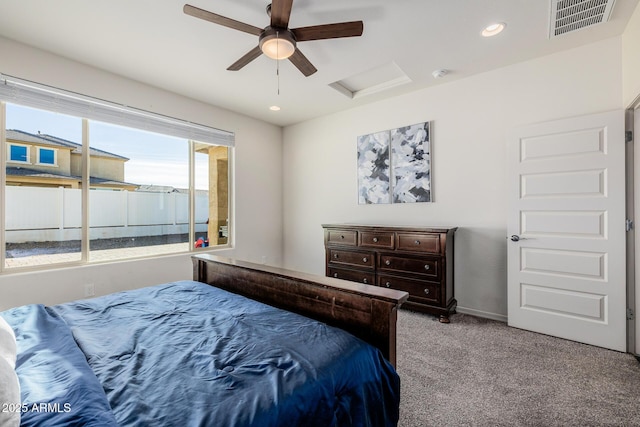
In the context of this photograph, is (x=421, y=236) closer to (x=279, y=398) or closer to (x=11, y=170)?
(x=279, y=398)

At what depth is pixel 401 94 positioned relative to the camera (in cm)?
369

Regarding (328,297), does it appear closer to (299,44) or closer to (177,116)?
(299,44)

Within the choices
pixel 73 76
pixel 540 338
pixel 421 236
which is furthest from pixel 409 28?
pixel 73 76

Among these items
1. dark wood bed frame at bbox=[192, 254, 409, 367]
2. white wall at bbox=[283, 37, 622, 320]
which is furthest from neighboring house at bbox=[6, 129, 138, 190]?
white wall at bbox=[283, 37, 622, 320]

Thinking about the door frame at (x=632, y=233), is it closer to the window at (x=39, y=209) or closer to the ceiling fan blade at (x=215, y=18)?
the ceiling fan blade at (x=215, y=18)

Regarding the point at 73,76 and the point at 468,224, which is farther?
the point at 468,224

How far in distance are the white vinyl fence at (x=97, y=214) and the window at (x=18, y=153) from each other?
28 cm

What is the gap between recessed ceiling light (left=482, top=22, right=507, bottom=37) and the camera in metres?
2.33

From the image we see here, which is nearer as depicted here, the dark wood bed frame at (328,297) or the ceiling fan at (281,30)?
the dark wood bed frame at (328,297)

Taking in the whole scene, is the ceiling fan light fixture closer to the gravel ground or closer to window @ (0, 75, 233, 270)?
window @ (0, 75, 233, 270)

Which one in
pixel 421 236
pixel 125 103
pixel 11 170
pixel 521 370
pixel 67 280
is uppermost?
pixel 125 103

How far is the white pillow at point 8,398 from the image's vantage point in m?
0.67

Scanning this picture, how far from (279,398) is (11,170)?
3.45 m

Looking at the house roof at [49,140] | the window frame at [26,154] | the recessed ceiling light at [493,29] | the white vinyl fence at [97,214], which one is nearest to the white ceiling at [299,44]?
the recessed ceiling light at [493,29]
